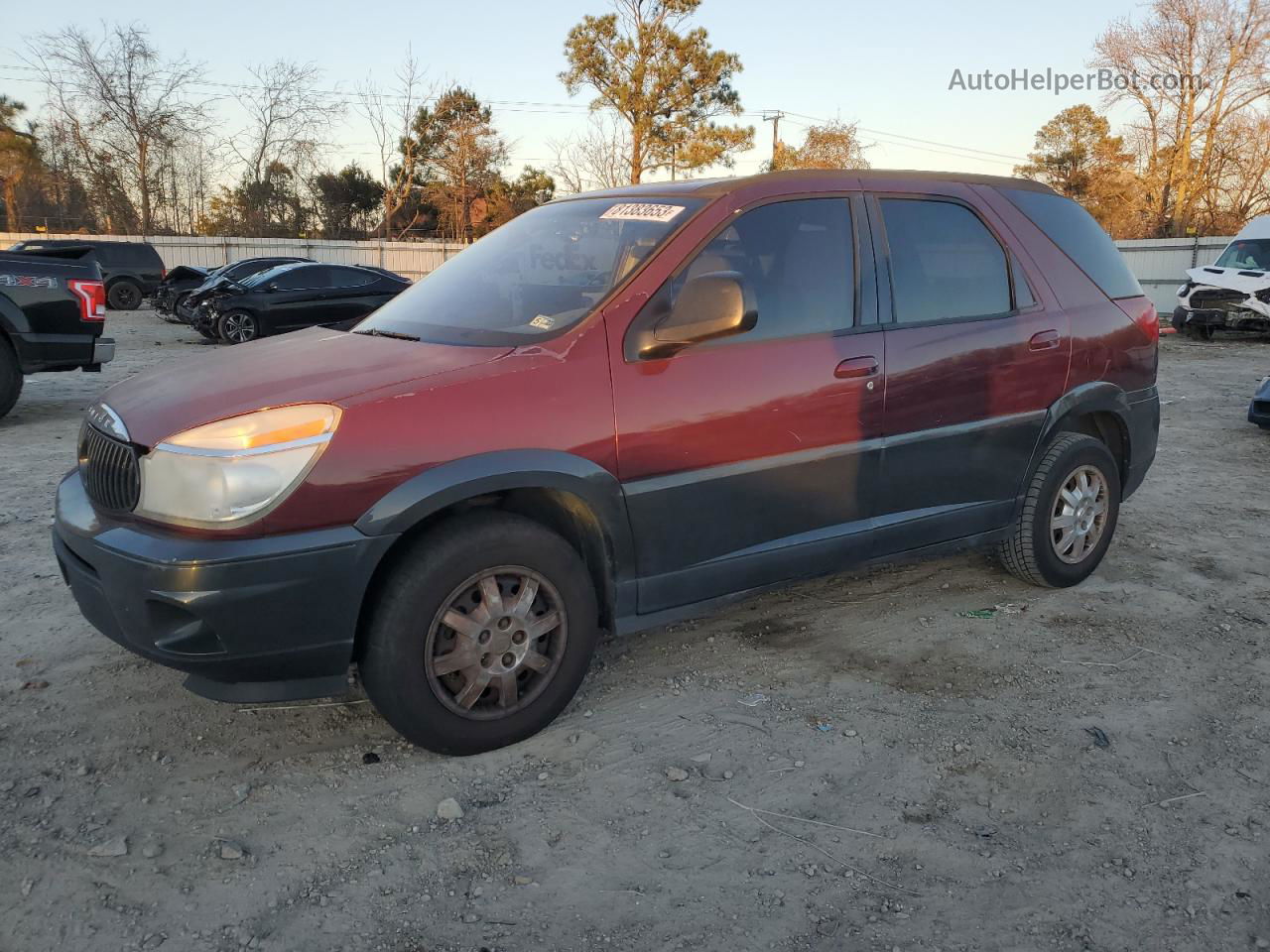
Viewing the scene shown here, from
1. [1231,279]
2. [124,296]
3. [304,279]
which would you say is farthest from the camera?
[124,296]

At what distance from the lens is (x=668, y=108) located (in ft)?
113

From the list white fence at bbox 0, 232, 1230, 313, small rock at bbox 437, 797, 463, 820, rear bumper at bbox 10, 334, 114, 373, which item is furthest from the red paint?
white fence at bbox 0, 232, 1230, 313

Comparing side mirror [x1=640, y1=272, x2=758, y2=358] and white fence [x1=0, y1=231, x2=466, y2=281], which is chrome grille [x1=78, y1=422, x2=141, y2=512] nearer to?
side mirror [x1=640, y1=272, x2=758, y2=358]

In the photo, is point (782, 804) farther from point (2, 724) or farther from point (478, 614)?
point (2, 724)

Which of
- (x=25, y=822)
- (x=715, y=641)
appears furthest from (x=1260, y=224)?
(x=25, y=822)

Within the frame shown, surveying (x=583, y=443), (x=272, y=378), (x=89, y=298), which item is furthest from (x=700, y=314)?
(x=89, y=298)

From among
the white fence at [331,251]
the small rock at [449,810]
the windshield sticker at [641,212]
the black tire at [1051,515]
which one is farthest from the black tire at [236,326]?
the small rock at [449,810]

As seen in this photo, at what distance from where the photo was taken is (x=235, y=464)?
8.84 ft

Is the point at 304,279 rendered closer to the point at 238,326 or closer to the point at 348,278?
the point at 348,278

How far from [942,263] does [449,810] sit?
9.55ft

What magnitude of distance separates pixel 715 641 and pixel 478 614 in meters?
1.37

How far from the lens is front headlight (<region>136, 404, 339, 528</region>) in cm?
269

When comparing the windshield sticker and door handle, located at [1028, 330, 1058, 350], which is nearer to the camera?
the windshield sticker

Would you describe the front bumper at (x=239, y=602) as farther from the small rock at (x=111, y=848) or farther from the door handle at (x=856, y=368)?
the door handle at (x=856, y=368)
